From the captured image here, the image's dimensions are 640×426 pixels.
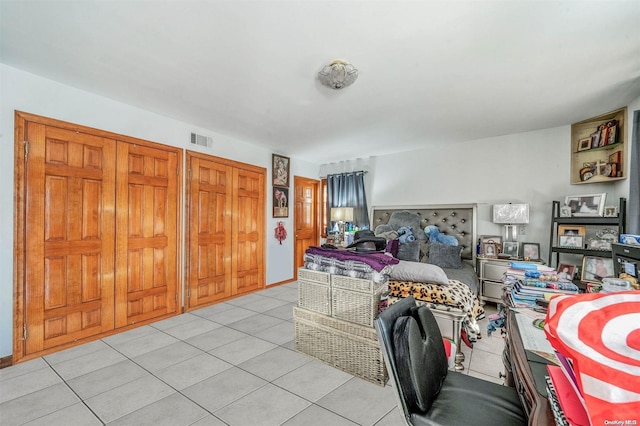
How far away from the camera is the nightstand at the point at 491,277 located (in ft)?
12.6

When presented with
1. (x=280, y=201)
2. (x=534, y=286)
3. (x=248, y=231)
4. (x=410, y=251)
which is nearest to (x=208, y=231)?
(x=248, y=231)

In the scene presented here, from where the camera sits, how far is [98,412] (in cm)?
187

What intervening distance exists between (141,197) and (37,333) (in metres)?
1.58

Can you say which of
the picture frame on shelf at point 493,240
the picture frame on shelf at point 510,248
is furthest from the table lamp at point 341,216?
the picture frame on shelf at point 510,248

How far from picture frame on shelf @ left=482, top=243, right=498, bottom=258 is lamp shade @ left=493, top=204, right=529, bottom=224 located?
37 centimetres

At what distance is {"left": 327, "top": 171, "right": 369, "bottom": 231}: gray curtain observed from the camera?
18.3 feet

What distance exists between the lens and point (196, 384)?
2.17 m

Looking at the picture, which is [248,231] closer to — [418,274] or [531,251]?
[418,274]

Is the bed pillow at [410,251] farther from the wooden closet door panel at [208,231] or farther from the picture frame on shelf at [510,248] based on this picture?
the wooden closet door panel at [208,231]

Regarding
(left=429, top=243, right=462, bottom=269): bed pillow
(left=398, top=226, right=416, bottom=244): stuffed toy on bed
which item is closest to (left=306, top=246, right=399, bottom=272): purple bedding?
(left=429, top=243, right=462, bottom=269): bed pillow

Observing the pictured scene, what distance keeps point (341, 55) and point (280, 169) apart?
128 inches

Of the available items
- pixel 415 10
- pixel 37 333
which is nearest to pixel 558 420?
pixel 415 10

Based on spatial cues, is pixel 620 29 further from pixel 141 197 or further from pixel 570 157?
pixel 141 197

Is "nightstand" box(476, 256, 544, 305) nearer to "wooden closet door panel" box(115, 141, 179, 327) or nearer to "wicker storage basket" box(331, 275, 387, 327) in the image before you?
"wicker storage basket" box(331, 275, 387, 327)
